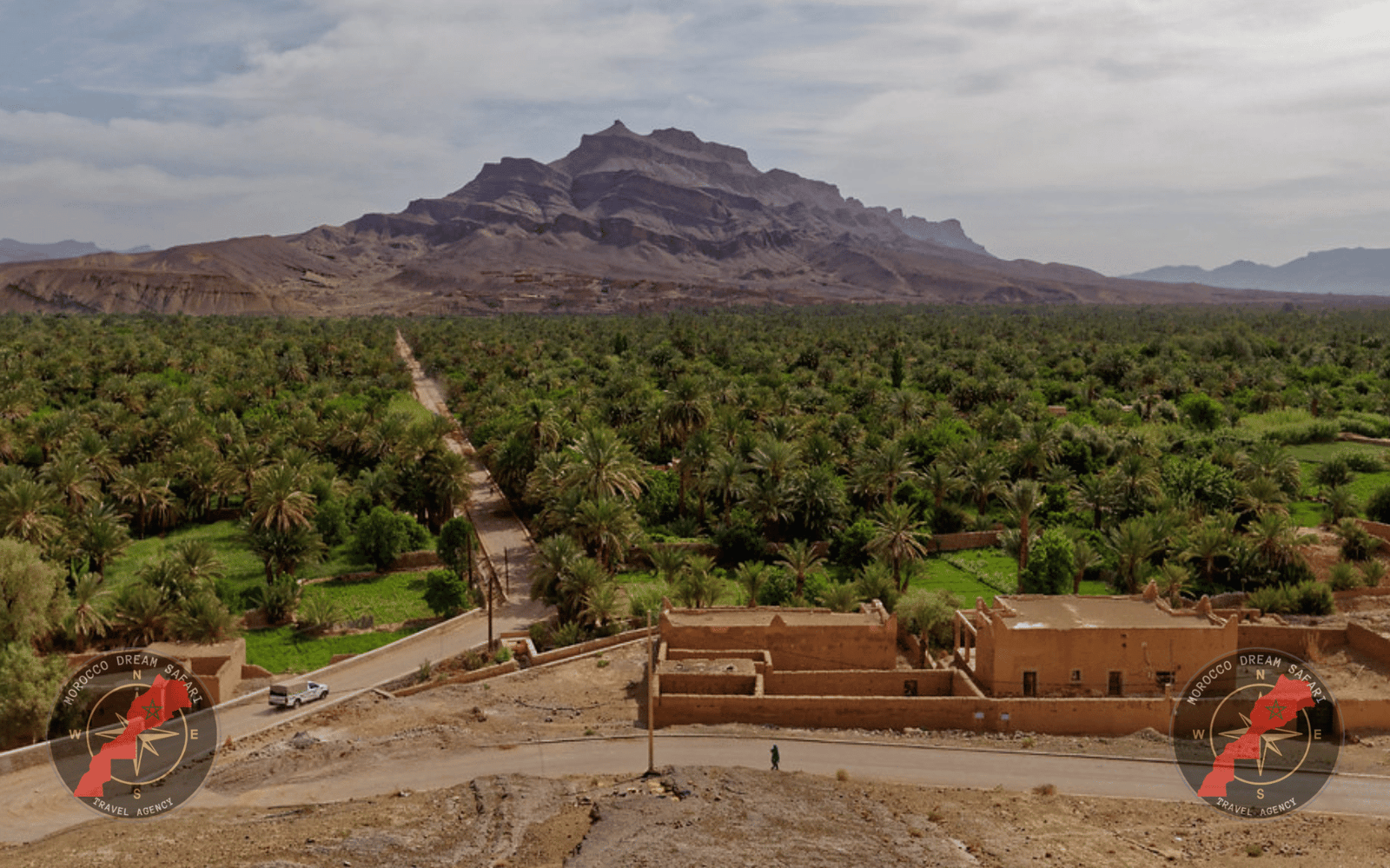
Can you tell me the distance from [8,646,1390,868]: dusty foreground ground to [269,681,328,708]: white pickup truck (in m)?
2.62

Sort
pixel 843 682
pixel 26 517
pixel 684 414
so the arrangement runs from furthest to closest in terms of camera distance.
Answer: pixel 684 414
pixel 26 517
pixel 843 682

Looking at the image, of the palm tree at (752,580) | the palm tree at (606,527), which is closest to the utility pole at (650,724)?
the palm tree at (752,580)

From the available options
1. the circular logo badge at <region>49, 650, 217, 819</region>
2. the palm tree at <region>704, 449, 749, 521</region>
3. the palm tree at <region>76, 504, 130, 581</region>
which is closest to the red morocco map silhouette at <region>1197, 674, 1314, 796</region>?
the palm tree at <region>704, 449, 749, 521</region>

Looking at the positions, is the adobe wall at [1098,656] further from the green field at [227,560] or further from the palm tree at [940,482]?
the green field at [227,560]

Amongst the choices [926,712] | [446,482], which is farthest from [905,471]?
[446,482]

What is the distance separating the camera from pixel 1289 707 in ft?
87.3

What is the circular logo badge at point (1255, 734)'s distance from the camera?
2320cm

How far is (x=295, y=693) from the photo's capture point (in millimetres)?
29297

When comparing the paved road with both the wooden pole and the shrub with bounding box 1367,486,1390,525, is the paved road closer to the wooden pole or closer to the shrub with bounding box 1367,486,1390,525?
the wooden pole

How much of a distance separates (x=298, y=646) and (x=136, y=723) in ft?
28.3

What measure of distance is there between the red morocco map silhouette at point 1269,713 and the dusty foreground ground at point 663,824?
1.65 m

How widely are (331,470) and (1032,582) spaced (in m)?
36.6

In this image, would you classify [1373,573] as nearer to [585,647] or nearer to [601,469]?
[585,647]

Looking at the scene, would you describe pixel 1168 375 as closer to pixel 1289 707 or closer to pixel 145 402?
pixel 1289 707
